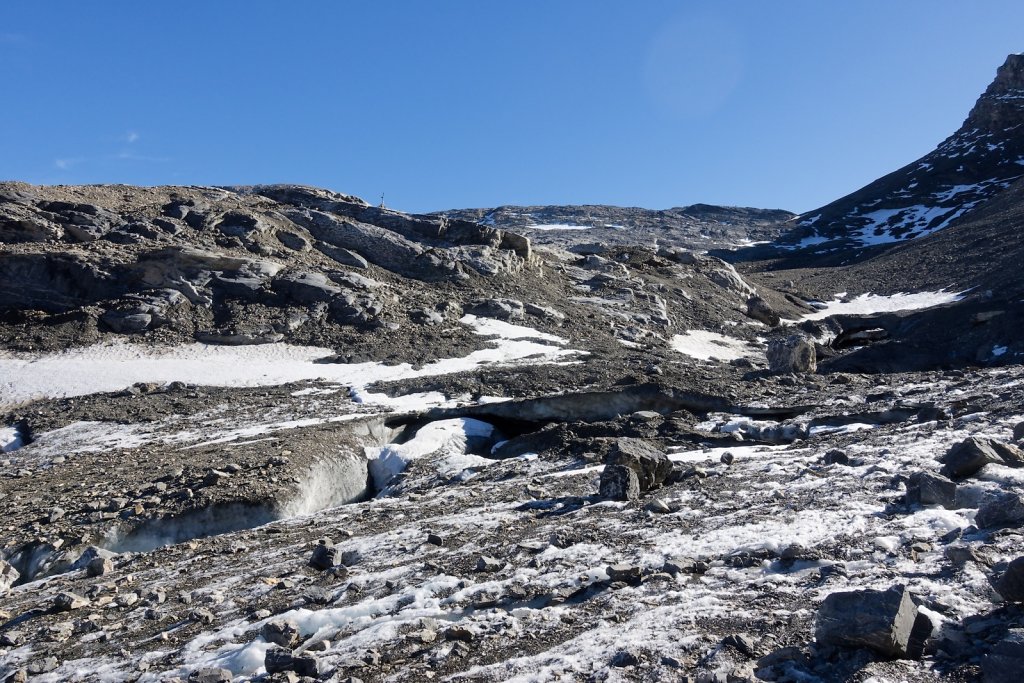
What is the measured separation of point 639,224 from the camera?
110 m

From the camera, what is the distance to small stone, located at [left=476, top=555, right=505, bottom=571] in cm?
696

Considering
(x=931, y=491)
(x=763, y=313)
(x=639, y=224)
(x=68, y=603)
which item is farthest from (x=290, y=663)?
(x=639, y=224)

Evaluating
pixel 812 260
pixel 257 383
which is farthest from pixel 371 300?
pixel 812 260

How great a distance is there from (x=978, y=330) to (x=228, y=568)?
24.6 m

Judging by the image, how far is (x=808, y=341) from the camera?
23.5 meters

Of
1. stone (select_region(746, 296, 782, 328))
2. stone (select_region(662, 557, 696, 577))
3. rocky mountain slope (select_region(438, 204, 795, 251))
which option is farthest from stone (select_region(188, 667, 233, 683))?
rocky mountain slope (select_region(438, 204, 795, 251))

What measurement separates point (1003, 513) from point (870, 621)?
252 cm

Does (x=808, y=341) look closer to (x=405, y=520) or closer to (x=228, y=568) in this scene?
(x=405, y=520)

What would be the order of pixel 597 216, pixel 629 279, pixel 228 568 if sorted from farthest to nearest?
pixel 597 216 < pixel 629 279 < pixel 228 568

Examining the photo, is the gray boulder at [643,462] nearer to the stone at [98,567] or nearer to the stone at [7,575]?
the stone at [98,567]

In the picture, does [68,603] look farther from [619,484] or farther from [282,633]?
[619,484]

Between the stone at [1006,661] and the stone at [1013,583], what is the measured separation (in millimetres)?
741

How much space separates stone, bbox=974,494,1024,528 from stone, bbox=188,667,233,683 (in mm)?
6258

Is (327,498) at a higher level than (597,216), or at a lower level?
lower
